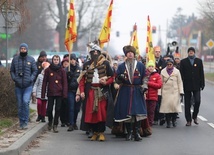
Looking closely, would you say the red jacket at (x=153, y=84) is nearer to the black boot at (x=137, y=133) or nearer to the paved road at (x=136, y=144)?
the paved road at (x=136, y=144)

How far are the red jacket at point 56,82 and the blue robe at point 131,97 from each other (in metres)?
1.53

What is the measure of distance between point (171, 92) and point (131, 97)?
2772 millimetres

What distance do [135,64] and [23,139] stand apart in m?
2.64

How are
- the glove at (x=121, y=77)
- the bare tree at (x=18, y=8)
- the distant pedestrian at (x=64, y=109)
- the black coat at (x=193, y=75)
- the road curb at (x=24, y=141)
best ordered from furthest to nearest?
the black coat at (x=193, y=75) → the bare tree at (x=18, y=8) → the distant pedestrian at (x=64, y=109) → the glove at (x=121, y=77) → the road curb at (x=24, y=141)

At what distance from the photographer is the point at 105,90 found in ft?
40.0

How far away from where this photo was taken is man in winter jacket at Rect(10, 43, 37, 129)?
12844 mm

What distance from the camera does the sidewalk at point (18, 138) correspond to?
10023mm

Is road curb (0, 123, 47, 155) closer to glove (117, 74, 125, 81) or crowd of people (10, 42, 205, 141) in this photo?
crowd of people (10, 42, 205, 141)

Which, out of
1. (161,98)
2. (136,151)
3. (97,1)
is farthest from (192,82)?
(97,1)

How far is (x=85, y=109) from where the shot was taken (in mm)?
12281

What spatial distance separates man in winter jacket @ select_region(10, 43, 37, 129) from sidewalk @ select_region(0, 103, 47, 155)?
419 millimetres

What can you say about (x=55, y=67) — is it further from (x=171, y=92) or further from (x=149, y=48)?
(x=149, y=48)

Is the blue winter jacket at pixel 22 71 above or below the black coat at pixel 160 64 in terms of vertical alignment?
below

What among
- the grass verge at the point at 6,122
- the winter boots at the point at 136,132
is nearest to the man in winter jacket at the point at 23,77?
the grass verge at the point at 6,122
